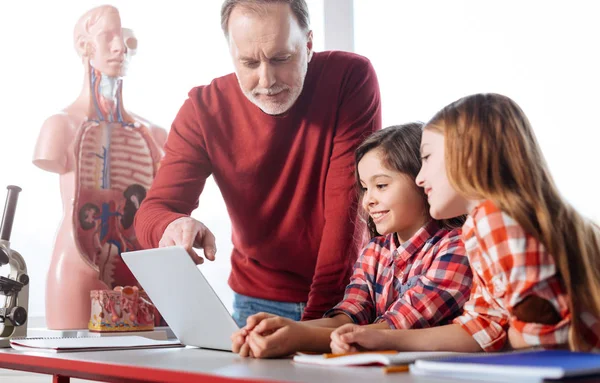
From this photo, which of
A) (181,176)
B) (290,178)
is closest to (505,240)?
(290,178)

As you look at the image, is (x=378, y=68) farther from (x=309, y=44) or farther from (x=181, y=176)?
(x=181, y=176)

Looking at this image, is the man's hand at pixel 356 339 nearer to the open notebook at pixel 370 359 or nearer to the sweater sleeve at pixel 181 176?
the open notebook at pixel 370 359

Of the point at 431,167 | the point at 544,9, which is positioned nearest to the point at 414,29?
the point at 544,9

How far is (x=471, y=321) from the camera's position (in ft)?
3.84

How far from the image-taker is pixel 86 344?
58.3 inches

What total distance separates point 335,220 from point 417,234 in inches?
16.8

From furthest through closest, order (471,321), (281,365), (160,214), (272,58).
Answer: (160,214) < (272,58) < (471,321) < (281,365)

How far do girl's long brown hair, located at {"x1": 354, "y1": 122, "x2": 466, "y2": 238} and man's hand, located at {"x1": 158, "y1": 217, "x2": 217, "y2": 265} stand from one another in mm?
409

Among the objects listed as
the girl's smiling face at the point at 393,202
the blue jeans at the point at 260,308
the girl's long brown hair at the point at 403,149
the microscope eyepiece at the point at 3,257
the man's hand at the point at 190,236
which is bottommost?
the blue jeans at the point at 260,308

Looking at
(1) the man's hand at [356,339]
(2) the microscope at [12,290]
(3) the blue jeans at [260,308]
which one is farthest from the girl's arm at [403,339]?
(2) the microscope at [12,290]

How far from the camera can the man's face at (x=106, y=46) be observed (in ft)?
7.50

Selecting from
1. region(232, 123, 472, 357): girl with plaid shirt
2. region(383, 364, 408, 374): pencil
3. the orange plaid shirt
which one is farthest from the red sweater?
region(383, 364, 408, 374): pencil

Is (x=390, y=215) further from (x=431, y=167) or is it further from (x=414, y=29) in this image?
(x=414, y=29)

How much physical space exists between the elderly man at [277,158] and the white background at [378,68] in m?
0.14
